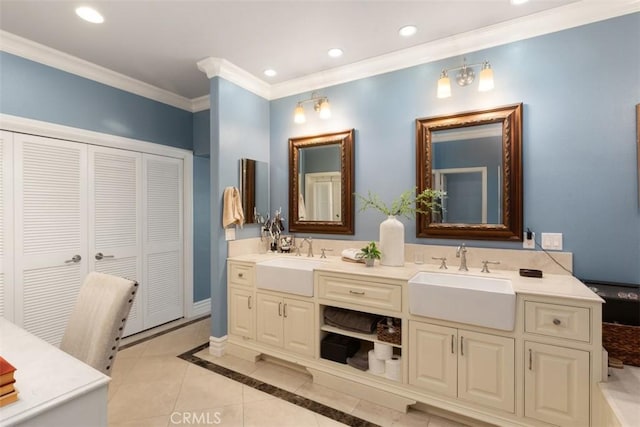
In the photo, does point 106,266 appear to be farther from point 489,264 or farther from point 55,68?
point 489,264

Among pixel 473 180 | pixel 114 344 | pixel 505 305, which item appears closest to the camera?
pixel 114 344

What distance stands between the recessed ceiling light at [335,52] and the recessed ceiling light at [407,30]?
0.52 m

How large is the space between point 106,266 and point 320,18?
2.96 metres

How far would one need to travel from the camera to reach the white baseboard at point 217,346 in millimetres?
2787

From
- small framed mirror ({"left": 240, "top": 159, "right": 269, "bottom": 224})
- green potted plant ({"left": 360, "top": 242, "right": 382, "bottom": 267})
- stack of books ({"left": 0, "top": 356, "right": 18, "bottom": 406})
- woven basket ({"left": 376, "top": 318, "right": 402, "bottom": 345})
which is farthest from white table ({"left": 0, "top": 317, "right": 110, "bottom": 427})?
small framed mirror ({"left": 240, "top": 159, "right": 269, "bottom": 224})

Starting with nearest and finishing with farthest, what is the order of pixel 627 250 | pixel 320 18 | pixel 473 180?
pixel 627 250 → pixel 320 18 → pixel 473 180

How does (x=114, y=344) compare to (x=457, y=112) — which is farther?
(x=457, y=112)

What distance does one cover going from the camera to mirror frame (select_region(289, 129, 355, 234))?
2865 millimetres

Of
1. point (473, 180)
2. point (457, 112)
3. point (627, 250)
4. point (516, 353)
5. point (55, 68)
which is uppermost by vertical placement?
point (55, 68)

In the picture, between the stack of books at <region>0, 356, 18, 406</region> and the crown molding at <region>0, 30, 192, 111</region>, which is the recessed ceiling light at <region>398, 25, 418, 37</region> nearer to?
the crown molding at <region>0, 30, 192, 111</region>

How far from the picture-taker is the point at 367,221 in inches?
110

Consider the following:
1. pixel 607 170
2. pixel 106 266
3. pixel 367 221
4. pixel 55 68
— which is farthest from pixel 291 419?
pixel 55 68

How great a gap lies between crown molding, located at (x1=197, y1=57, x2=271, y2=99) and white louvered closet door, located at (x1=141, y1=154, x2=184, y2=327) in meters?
1.24

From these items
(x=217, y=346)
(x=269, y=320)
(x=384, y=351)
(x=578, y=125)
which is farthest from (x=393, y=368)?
(x=578, y=125)
